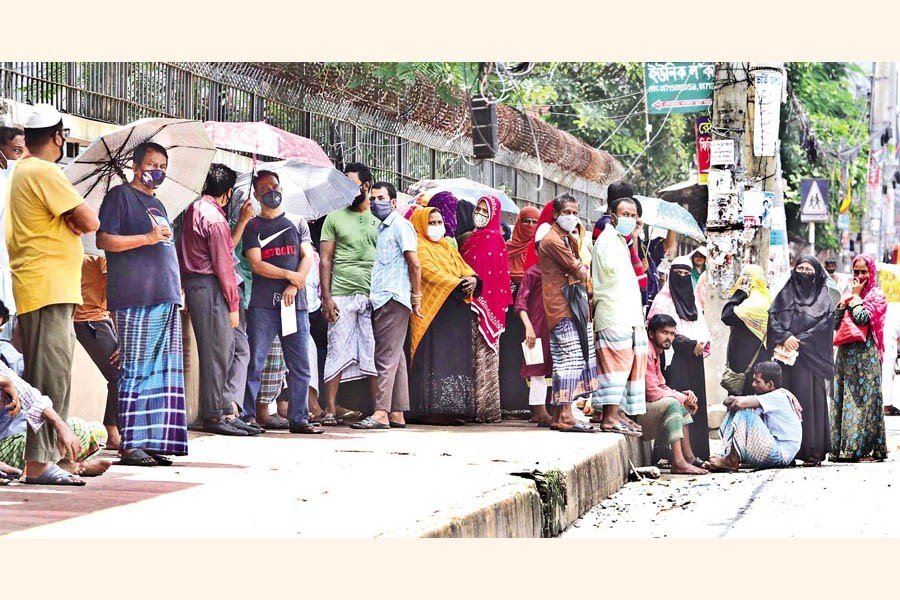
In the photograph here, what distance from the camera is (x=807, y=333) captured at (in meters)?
8.94

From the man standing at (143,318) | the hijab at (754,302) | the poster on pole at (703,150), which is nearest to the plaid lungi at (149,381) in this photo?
→ the man standing at (143,318)

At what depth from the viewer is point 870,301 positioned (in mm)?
9680

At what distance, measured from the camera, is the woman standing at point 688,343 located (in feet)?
29.5

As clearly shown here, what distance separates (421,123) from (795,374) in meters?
4.29

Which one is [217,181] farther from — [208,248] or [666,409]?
[666,409]

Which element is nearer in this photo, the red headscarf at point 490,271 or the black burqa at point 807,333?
the black burqa at point 807,333

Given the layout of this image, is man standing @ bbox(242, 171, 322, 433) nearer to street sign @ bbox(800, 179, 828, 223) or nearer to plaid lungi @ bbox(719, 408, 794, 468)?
plaid lungi @ bbox(719, 408, 794, 468)

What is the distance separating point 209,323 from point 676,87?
14.4 feet

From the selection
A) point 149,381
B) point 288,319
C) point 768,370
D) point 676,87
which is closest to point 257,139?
point 288,319

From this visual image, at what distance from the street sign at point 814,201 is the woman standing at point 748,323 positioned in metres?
6.07

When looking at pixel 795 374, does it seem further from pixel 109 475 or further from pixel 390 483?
pixel 109 475

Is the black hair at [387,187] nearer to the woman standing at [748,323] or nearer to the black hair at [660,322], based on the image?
the black hair at [660,322]

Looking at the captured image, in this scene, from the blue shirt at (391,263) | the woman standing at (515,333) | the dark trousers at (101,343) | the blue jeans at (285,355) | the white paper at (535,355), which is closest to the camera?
the dark trousers at (101,343)

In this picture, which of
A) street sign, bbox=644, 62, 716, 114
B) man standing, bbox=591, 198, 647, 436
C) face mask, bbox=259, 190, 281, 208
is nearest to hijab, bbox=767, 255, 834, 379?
man standing, bbox=591, 198, 647, 436
